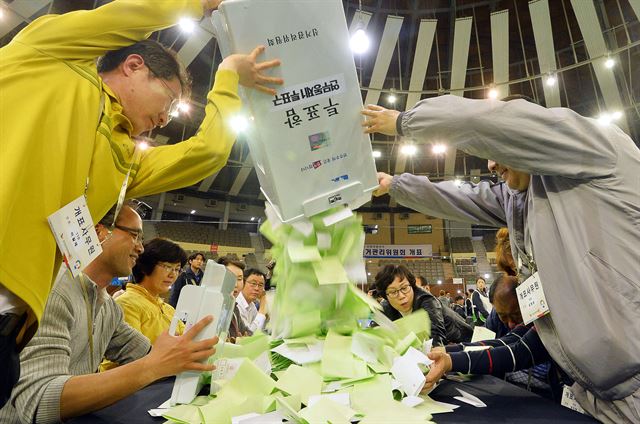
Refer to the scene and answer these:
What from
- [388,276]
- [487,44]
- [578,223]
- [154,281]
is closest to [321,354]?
[578,223]

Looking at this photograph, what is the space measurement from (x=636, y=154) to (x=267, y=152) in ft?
2.90

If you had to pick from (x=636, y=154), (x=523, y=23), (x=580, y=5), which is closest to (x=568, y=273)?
(x=636, y=154)

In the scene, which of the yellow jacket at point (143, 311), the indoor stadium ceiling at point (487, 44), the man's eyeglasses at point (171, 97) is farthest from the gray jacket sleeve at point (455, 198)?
the indoor stadium ceiling at point (487, 44)

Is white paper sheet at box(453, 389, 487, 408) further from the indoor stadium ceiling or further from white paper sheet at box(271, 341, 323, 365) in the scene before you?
the indoor stadium ceiling

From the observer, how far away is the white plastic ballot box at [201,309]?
849 millimetres

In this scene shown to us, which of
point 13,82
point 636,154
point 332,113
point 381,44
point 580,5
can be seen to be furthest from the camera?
point 381,44

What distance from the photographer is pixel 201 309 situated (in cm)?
89

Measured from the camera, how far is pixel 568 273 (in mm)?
846

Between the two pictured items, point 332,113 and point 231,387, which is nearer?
point 231,387

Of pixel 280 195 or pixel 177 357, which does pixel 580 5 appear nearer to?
pixel 280 195

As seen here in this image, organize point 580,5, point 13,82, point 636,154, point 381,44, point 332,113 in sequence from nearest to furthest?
point 13,82 → point 636,154 → point 332,113 → point 580,5 → point 381,44

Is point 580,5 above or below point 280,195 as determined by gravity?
above

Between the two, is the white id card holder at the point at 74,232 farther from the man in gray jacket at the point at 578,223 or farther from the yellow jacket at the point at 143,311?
the yellow jacket at the point at 143,311

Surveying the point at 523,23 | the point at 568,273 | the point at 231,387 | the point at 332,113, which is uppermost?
the point at 523,23
